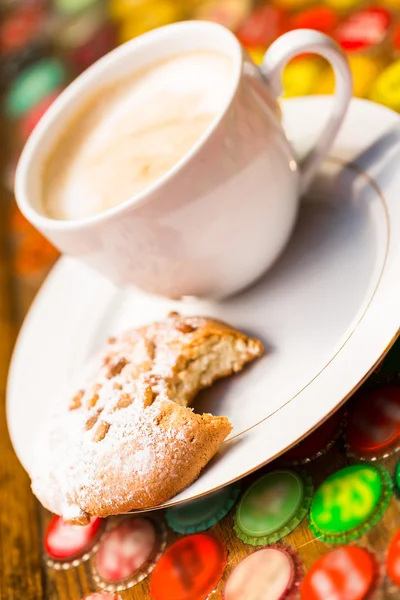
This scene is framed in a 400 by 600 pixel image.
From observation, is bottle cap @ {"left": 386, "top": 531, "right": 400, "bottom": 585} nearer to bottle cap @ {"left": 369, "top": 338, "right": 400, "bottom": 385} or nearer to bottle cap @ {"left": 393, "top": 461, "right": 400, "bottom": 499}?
bottle cap @ {"left": 393, "top": 461, "right": 400, "bottom": 499}

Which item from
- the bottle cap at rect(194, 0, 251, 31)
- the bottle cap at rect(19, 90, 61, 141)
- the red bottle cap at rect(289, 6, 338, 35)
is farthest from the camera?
the bottle cap at rect(19, 90, 61, 141)

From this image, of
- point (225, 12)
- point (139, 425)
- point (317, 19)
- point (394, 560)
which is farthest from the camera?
point (225, 12)

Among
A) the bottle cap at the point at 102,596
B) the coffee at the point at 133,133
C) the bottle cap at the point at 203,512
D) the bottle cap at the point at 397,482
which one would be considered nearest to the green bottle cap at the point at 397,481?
the bottle cap at the point at 397,482

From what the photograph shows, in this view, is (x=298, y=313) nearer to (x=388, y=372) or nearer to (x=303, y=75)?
(x=388, y=372)

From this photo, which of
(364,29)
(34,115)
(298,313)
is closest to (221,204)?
(298,313)

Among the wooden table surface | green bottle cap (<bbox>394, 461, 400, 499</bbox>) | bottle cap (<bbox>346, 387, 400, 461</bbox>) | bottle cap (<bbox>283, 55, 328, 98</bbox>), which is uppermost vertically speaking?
bottle cap (<bbox>283, 55, 328, 98</bbox>)

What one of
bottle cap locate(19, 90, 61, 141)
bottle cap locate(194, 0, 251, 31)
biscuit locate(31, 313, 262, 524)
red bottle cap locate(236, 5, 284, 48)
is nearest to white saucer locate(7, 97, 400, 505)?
biscuit locate(31, 313, 262, 524)

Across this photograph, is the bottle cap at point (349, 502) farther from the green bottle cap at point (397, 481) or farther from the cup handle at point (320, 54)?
the cup handle at point (320, 54)
